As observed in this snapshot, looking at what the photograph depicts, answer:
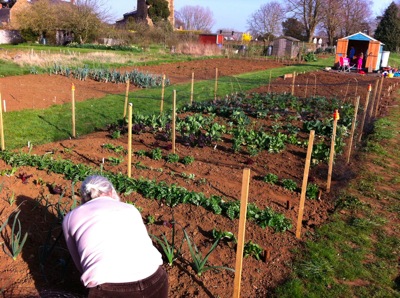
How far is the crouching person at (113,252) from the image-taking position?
9.02 ft

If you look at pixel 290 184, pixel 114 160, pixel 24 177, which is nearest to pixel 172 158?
pixel 114 160

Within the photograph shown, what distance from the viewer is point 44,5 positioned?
3800cm

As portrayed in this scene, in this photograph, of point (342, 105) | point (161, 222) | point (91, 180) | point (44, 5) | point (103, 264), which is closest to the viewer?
point (103, 264)

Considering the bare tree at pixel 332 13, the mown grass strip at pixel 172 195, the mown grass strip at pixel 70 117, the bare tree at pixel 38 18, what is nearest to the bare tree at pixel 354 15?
the bare tree at pixel 332 13

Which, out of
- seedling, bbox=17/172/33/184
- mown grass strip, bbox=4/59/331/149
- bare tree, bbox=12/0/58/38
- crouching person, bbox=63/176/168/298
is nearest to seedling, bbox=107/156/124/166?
seedling, bbox=17/172/33/184

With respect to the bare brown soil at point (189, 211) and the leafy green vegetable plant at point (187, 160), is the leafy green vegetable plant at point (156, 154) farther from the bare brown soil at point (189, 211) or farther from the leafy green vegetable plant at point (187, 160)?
the leafy green vegetable plant at point (187, 160)

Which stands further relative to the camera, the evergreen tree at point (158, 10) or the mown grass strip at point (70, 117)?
the evergreen tree at point (158, 10)

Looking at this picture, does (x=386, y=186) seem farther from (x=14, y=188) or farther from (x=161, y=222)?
(x=14, y=188)

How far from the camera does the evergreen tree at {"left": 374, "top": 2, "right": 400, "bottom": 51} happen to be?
47.2 metres

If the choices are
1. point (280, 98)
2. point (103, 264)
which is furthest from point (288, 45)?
point (103, 264)

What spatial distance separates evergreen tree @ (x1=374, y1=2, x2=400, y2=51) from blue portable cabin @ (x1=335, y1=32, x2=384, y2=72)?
23.6m

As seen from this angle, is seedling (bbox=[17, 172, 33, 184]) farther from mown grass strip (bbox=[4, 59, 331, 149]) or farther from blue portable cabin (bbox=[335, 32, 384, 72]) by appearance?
blue portable cabin (bbox=[335, 32, 384, 72])

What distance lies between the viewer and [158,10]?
5812 centimetres

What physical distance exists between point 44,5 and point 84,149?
35791 mm
